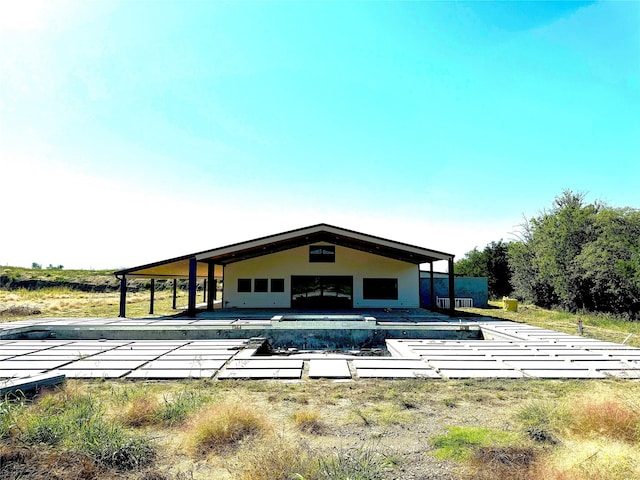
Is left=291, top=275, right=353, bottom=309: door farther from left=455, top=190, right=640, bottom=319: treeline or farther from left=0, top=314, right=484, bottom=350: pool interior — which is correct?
left=455, top=190, right=640, bottom=319: treeline

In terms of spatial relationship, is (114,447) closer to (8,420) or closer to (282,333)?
(8,420)

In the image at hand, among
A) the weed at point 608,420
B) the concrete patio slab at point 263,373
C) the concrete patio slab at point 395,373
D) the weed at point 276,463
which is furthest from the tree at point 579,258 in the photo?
the weed at point 276,463

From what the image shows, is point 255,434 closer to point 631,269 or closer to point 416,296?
point 416,296

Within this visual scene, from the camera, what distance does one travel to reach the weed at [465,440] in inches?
124

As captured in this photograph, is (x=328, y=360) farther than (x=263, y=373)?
Yes

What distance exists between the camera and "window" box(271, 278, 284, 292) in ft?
64.1

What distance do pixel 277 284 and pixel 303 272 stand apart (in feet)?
4.87

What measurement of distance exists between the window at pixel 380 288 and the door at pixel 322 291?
2.56 feet

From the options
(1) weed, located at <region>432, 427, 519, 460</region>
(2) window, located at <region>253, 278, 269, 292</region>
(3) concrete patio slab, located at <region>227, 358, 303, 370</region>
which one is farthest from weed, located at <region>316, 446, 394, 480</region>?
(2) window, located at <region>253, 278, 269, 292</region>

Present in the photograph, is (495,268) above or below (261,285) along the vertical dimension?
above

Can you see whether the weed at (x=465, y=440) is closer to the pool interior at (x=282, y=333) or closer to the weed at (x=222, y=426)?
the weed at (x=222, y=426)

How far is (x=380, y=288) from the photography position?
64.3 feet

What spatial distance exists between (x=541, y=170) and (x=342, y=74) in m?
9.09

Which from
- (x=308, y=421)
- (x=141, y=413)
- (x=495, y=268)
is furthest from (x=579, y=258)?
(x=141, y=413)
